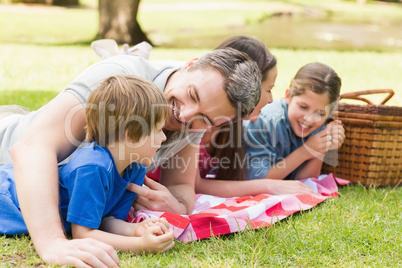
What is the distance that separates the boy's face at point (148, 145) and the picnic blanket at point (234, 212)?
0.39 meters

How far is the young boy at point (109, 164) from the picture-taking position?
2.30m

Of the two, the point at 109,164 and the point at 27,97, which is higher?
the point at 109,164

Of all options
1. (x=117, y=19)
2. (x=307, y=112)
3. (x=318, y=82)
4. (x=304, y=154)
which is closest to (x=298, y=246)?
(x=304, y=154)

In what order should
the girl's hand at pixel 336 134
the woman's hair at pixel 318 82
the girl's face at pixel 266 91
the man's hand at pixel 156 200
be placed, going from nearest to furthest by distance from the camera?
1. the man's hand at pixel 156 200
2. the girl's face at pixel 266 91
3. the woman's hair at pixel 318 82
4. the girl's hand at pixel 336 134

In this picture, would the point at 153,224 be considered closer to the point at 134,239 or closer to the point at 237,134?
the point at 134,239

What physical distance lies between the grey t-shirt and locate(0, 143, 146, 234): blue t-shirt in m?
0.24

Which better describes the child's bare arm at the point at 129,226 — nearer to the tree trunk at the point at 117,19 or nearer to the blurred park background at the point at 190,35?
the blurred park background at the point at 190,35

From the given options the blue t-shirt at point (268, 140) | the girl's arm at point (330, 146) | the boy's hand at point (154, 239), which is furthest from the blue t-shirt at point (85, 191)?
the girl's arm at point (330, 146)

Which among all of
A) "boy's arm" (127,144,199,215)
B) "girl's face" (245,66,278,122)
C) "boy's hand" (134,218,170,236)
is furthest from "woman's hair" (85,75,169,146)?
"girl's face" (245,66,278,122)

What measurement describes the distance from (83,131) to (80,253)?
65cm

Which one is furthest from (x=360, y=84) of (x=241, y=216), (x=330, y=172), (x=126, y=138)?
(x=126, y=138)

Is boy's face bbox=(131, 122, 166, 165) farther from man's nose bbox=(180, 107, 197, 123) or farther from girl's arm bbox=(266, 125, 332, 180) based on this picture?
girl's arm bbox=(266, 125, 332, 180)

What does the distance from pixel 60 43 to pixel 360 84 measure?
20.7 feet

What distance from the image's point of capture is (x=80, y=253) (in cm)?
212
